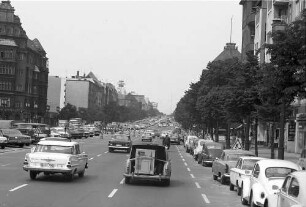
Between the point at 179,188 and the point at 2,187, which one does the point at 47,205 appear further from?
the point at 179,188

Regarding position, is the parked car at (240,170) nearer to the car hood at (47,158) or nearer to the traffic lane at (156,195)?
the traffic lane at (156,195)

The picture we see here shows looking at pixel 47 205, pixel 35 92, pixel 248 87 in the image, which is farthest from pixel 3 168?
pixel 35 92

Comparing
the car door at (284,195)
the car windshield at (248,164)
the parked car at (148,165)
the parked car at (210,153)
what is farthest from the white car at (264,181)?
the parked car at (210,153)

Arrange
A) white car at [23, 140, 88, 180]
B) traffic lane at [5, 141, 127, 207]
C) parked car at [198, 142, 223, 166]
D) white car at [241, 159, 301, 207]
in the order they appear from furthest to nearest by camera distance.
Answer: parked car at [198, 142, 223, 166] < white car at [23, 140, 88, 180] < traffic lane at [5, 141, 127, 207] < white car at [241, 159, 301, 207]

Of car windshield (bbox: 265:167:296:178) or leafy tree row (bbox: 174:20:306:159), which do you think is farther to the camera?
leafy tree row (bbox: 174:20:306:159)

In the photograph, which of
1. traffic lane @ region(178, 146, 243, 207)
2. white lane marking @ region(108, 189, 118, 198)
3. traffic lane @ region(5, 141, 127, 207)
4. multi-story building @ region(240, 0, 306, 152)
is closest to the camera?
traffic lane @ region(5, 141, 127, 207)

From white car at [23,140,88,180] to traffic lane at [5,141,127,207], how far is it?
470mm

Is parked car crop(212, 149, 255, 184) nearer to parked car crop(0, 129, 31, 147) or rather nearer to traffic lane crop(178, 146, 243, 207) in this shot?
traffic lane crop(178, 146, 243, 207)

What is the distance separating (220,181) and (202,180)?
106 cm

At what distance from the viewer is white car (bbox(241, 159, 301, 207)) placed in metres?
13.7

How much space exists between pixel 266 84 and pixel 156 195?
6681 millimetres

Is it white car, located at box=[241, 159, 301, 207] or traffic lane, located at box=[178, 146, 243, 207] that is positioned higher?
white car, located at box=[241, 159, 301, 207]

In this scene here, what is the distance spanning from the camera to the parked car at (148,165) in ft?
66.3

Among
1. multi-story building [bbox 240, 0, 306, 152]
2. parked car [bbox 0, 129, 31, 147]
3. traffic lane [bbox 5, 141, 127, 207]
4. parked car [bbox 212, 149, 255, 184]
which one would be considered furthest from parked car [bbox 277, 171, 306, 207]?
parked car [bbox 0, 129, 31, 147]
